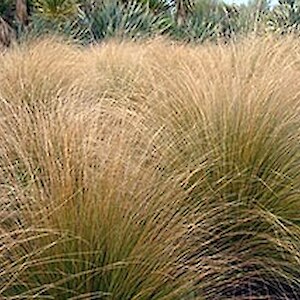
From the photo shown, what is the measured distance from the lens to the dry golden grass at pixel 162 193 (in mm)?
1698

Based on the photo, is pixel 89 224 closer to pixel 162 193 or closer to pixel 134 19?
pixel 162 193

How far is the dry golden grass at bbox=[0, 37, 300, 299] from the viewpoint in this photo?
1698mm

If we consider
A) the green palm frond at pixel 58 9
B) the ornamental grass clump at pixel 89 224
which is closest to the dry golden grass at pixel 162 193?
the ornamental grass clump at pixel 89 224

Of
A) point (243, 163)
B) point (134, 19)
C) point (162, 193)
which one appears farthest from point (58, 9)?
point (162, 193)

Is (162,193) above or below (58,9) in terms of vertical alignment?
above

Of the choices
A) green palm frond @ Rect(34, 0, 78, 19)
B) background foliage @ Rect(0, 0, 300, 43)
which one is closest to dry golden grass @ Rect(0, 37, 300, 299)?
background foliage @ Rect(0, 0, 300, 43)

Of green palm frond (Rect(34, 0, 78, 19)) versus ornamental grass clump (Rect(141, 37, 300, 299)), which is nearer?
ornamental grass clump (Rect(141, 37, 300, 299))

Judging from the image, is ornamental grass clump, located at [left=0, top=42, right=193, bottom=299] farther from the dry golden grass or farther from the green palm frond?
the green palm frond

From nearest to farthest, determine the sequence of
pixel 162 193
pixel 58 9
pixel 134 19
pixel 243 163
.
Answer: pixel 162 193 < pixel 243 163 < pixel 134 19 < pixel 58 9

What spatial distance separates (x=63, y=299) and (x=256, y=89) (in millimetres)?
1324

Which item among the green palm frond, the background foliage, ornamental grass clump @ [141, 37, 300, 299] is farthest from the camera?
the green palm frond

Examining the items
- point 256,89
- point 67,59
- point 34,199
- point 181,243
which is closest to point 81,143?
point 34,199

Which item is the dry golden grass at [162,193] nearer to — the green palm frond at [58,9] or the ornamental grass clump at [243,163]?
the ornamental grass clump at [243,163]

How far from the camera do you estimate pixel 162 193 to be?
194 cm
